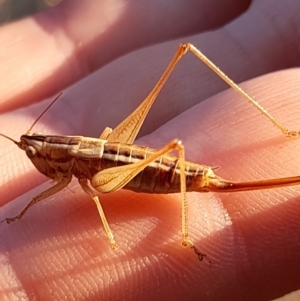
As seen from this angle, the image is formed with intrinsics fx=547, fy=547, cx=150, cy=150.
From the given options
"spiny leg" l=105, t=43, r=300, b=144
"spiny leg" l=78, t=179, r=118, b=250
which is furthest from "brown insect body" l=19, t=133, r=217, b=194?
"spiny leg" l=105, t=43, r=300, b=144

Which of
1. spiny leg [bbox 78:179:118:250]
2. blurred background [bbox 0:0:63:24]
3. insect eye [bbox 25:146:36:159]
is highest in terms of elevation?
blurred background [bbox 0:0:63:24]

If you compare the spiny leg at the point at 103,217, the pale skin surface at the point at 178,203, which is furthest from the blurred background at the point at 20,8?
the spiny leg at the point at 103,217

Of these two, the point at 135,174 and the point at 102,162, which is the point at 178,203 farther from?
the point at 102,162

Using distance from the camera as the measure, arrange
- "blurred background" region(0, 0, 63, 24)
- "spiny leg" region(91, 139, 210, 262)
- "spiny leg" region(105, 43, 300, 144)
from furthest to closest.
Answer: "blurred background" region(0, 0, 63, 24)
"spiny leg" region(105, 43, 300, 144)
"spiny leg" region(91, 139, 210, 262)

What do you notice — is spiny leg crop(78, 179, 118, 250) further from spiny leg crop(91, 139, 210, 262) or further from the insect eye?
the insect eye

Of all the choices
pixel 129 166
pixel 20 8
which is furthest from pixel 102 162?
pixel 20 8

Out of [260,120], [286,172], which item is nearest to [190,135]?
[260,120]

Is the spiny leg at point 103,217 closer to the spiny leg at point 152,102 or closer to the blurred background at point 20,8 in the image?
the spiny leg at point 152,102
